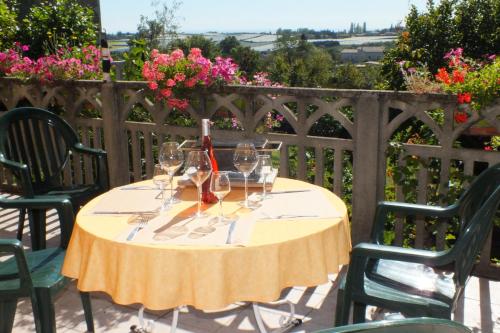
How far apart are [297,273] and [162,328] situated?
1149 millimetres

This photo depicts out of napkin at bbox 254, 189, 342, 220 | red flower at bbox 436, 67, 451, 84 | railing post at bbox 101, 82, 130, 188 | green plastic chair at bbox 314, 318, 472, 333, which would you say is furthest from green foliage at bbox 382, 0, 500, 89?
green plastic chair at bbox 314, 318, 472, 333

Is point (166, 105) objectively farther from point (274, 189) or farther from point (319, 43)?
point (319, 43)

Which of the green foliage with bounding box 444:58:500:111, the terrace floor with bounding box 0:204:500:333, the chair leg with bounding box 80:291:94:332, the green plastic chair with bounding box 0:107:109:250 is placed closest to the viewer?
the chair leg with bounding box 80:291:94:332

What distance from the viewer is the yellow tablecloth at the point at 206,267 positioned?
70.3 inches

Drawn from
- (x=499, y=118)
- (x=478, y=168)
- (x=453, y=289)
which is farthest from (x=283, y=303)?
(x=478, y=168)

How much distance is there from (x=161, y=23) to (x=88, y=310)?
2391 centimetres

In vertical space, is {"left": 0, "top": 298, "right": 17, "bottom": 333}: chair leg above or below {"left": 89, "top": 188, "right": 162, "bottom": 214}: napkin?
below

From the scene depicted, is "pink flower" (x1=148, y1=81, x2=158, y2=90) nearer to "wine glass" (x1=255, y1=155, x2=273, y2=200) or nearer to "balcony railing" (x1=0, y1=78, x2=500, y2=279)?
"balcony railing" (x1=0, y1=78, x2=500, y2=279)

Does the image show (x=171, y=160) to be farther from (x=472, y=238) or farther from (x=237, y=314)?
(x=472, y=238)

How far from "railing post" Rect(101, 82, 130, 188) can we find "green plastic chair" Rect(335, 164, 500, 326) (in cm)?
253

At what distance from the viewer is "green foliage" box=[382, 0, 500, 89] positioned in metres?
15.7

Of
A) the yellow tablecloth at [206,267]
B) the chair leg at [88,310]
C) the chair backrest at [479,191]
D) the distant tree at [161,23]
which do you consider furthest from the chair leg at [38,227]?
Answer: the distant tree at [161,23]

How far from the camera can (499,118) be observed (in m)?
3.03

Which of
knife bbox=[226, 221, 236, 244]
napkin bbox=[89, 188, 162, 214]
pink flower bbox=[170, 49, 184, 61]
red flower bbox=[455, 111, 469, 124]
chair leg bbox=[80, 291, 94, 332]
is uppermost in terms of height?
pink flower bbox=[170, 49, 184, 61]
